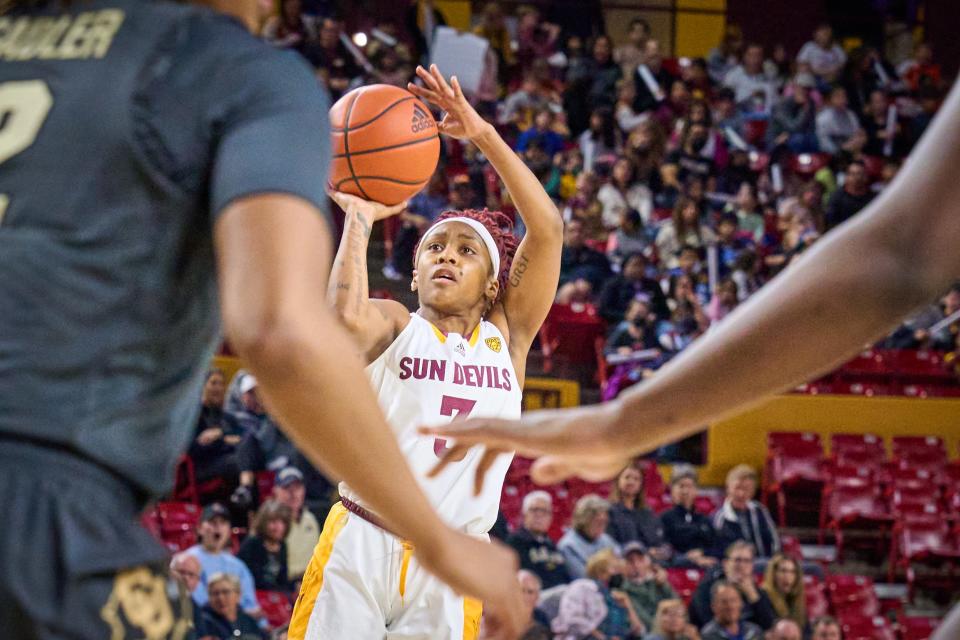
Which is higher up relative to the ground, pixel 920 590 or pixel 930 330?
pixel 930 330

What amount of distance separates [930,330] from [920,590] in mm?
3320

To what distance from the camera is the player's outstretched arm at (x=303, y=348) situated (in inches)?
61.9

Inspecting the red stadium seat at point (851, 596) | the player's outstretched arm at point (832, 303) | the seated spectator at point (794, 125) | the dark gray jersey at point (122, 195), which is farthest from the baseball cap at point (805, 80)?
the dark gray jersey at point (122, 195)

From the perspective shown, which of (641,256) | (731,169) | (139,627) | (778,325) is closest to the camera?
(778,325)

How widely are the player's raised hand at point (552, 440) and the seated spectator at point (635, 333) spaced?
990 cm

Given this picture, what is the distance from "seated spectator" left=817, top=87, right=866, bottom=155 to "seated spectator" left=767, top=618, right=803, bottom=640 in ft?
29.4

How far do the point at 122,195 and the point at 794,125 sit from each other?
1558 cm

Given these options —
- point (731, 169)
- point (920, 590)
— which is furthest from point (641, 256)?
point (920, 590)

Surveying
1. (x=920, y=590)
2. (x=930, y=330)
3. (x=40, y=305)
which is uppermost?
Result: (x=40, y=305)

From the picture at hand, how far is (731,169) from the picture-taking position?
51.0 feet

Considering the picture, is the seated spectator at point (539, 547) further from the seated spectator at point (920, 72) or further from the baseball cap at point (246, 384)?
the seated spectator at point (920, 72)

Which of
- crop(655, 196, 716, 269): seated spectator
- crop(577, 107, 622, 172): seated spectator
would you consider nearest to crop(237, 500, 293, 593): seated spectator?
crop(655, 196, 716, 269): seated spectator

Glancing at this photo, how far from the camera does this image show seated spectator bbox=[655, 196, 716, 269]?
13.9 meters

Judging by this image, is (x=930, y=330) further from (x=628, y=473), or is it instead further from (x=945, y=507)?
(x=628, y=473)
